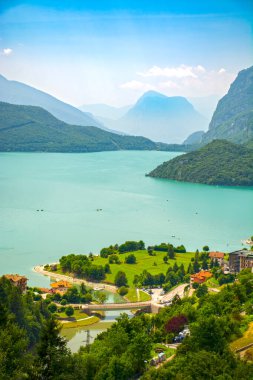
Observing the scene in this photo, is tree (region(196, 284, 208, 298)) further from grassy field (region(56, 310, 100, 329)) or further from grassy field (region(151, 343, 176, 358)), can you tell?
grassy field (region(151, 343, 176, 358))

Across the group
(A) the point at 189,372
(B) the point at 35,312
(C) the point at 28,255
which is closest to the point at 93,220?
(C) the point at 28,255

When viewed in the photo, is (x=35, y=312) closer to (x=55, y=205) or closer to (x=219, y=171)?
(x=55, y=205)

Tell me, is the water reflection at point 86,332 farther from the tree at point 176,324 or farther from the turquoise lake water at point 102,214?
the turquoise lake water at point 102,214

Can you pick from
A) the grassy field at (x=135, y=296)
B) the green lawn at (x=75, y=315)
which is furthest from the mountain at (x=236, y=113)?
the green lawn at (x=75, y=315)

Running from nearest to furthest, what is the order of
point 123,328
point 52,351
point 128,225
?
point 52,351 → point 123,328 → point 128,225

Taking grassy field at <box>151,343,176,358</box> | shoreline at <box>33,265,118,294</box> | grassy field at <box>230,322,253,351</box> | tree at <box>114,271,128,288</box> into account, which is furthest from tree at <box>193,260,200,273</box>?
grassy field at <box>230,322,253,351</box>

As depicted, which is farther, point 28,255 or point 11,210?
point 11,210
